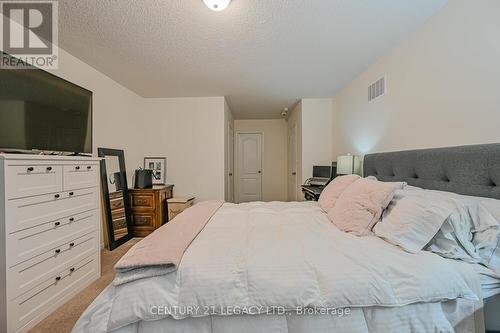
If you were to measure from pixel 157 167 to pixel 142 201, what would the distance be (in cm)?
75

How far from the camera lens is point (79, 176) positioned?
1.89 meters

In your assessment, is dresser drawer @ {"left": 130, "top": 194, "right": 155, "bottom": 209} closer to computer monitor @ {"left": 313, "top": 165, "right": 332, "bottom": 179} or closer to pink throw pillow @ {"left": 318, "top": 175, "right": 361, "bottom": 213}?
pink throw pillow @ {"left": 318, "top": 175, "right": 361, "bottom": 213}

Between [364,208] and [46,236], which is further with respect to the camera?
[46,236]

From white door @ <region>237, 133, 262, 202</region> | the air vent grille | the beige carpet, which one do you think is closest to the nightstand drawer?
the beige carpet

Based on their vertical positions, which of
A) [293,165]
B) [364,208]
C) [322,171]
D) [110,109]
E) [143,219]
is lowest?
[143,219]

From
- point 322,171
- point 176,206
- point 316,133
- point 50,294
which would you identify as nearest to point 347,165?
point 322,171

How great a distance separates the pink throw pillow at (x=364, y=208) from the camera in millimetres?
1392

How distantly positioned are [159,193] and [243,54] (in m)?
2.36

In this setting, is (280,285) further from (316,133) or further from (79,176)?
(316,133)

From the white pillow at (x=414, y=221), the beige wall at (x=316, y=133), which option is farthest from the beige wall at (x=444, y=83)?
the beige wall at (x=316, y=133)

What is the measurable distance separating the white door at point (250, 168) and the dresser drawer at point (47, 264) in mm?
3902

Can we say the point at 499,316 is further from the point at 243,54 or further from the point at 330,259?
the point at 243,54

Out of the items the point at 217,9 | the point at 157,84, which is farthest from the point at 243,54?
the point at 157,84

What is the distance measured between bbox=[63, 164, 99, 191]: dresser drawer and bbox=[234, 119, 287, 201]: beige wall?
12.6 ft
